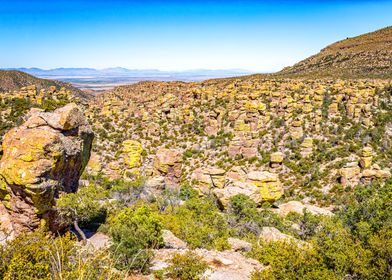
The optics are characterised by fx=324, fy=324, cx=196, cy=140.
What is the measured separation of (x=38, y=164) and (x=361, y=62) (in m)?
74.6

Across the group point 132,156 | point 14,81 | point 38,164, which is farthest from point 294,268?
point 14,81

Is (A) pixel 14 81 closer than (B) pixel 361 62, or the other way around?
(B) pixel 361 62

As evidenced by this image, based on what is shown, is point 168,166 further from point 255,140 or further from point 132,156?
point 255,140

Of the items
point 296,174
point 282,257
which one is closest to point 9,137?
point 282,257

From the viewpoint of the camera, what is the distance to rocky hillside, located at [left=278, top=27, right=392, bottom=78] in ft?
210

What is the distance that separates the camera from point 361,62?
71500 millimetres

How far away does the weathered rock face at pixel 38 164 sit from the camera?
43.6ft

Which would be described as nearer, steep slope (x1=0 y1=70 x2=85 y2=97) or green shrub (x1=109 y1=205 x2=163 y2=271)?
green shrub (x1=109 y1=205 x2=163 y2=271)

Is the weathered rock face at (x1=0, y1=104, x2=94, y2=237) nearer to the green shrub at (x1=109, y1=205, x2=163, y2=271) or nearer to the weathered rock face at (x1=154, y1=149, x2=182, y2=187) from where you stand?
the green shrub at (x1=109, y1=205, x2=163, y2=271)

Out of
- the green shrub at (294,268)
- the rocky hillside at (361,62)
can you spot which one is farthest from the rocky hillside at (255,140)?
the rocky hillside at (361,62)

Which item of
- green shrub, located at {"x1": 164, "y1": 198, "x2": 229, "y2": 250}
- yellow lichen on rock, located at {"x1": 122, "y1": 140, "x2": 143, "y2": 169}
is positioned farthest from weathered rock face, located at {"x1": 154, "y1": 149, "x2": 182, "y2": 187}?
green shrub, located at {"x1": 164, "y1": 198, "x2": 229, "y2": 250}

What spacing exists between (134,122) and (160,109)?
14.9 feet

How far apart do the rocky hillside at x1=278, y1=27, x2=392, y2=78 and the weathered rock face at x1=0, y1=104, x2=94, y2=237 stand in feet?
196

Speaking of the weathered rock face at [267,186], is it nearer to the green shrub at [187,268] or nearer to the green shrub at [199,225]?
the green shrub at [199,225]
